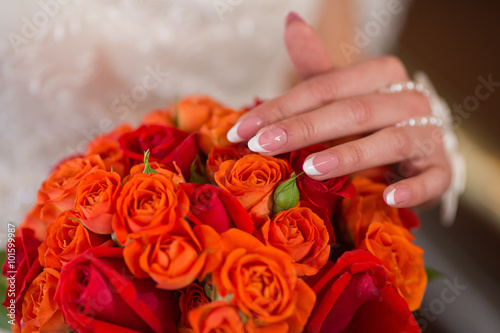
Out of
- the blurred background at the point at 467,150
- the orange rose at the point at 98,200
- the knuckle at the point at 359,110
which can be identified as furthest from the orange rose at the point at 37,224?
the blurred background at the point at 467,150

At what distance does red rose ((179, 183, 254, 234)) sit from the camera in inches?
13.4

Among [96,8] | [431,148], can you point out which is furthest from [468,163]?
[96,8]

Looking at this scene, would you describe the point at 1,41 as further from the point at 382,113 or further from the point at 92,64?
the point at 382,113

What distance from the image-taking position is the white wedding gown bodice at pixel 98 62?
74 centimetres

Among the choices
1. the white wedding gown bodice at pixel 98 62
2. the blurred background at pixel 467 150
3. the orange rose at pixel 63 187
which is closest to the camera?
the orange rose at pixel 63 187

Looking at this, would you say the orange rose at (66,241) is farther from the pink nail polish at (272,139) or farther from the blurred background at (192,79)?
the blurred background at (192,79)

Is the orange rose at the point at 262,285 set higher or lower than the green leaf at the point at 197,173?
lower

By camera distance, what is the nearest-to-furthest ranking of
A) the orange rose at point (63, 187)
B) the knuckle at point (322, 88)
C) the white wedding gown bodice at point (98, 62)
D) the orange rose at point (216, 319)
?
the orange rose at point (216, 319) < the orange rose at point (63, 187) < the knuckle at point (322, 88) < the white wedding gown bodice at point (98, 62)

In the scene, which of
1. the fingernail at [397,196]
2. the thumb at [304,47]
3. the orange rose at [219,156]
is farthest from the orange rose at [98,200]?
the thumb at [304,47]

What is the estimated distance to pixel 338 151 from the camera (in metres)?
0.49

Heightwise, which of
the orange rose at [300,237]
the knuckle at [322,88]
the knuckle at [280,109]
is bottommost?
the orange rose at [300,237]

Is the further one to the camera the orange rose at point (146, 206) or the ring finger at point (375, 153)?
the ring finger at point (375, 153)

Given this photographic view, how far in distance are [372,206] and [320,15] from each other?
684 mm

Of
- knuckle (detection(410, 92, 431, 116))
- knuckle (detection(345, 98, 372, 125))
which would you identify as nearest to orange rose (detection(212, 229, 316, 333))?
knuckle (detection(345, 98, 372, 125))
